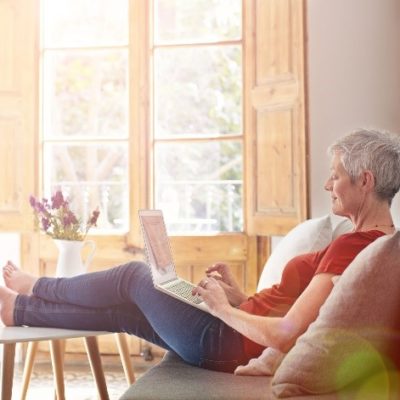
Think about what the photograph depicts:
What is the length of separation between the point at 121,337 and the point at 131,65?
1813 millimetres

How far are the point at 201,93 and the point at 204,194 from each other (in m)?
0.90

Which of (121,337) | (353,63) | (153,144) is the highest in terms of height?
(353,63)

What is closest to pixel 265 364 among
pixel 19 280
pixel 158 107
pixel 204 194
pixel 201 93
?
pixel 19 280

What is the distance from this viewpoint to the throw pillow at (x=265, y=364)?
72.6 inches

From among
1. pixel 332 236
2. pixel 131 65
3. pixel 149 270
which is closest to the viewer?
pixel 149 270

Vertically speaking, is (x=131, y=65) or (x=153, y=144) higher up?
(x=131, y=65)

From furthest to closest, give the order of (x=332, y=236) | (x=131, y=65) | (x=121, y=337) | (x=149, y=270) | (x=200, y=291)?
(x=131, y=65) < (x=121, y=337) < (x=332, y=236) < (x=149, y=270) < (x=200, y=291)

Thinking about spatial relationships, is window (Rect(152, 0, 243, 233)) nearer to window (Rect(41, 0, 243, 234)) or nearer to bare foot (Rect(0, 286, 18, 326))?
window (Rect(41, 0, 243, 234))

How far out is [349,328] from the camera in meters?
1.56

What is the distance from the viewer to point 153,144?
171 inches

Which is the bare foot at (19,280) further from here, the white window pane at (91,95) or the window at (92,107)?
the white window pane at (91,95)

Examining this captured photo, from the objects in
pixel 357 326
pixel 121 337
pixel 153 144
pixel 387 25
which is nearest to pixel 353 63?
pixel 387 25

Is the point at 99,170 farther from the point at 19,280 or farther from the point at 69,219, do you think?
the point at 19,280

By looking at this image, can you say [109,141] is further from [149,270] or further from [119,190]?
[119,190]
